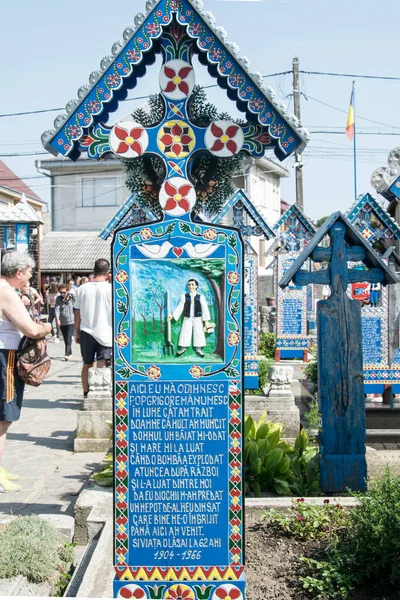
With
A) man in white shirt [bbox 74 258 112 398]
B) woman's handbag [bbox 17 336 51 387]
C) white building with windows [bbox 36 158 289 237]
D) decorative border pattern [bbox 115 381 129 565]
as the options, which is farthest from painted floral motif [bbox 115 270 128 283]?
white building with windows [bbox 36 158 289 237]

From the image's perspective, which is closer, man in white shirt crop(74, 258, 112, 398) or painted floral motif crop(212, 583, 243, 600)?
painted floral motif crop(212, 583, 243, 600)

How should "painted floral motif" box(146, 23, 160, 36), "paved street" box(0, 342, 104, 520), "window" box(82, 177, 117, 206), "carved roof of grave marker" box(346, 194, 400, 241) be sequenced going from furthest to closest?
1. "window" box(82, 177, 117, 206)
2. "carved roof of grave marker" box(346, 194, 400, 241)
3. "paved street" box(0, 342, 104, 520)
4. "painted floral motif" box(146, 23, 160, 36)

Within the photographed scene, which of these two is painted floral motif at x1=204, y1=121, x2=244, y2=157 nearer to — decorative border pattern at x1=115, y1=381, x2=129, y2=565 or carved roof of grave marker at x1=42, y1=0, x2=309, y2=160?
carved roof of grave marker at x1=42, y1=0, x2=309, y2=160

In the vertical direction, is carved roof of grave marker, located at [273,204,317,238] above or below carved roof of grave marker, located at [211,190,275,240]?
above

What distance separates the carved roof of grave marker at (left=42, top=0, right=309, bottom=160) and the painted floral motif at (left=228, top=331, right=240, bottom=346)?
112 centimetres

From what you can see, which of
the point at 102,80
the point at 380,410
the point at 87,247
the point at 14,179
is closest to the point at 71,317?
the point at 380,410

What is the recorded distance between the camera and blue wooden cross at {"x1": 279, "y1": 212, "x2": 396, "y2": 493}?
550 cm

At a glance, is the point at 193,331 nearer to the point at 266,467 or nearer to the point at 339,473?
the point at 266,467

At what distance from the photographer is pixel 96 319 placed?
29.9ft

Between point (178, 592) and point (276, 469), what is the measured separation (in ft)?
5.97

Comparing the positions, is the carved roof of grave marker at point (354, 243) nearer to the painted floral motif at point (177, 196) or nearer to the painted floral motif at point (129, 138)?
the painted floral motif at point (177, 196)

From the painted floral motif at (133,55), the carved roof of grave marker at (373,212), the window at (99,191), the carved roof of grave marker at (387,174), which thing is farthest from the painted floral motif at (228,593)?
the window at (99,191)

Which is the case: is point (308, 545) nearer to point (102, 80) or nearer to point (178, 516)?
point (178, 516)

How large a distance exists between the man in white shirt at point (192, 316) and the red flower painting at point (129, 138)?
2.72 feet
